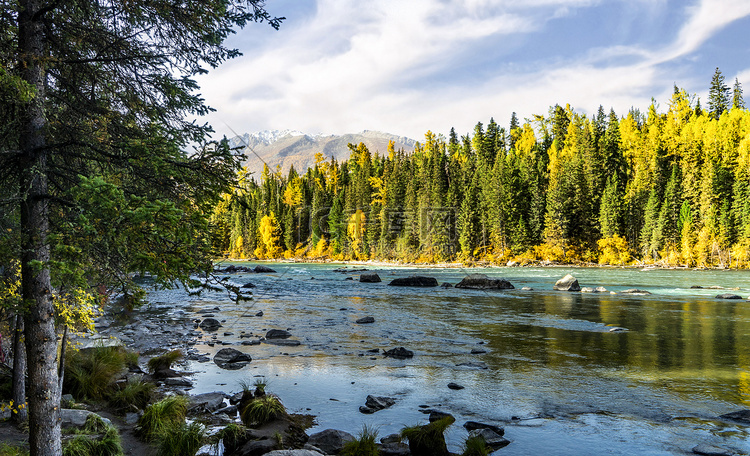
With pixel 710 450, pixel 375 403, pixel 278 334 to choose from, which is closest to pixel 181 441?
pixel 375 403

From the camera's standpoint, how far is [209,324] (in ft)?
63.4

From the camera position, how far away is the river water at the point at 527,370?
8.20 m

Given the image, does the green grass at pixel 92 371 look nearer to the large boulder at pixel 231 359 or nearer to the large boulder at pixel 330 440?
the large boulder at pixel 231 359

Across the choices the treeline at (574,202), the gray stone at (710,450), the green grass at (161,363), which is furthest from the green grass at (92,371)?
the treeline at (574,202)

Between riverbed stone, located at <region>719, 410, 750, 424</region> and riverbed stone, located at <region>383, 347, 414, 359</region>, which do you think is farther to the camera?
riverbed stone, located at <region>383, 347, 414, 359</region>

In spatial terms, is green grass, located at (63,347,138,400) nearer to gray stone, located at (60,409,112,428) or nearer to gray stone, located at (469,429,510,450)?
gray stone, located at (60,409,112,428)

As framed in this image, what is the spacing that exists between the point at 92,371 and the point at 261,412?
441 cm

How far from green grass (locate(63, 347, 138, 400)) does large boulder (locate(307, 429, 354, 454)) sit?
5.03 m

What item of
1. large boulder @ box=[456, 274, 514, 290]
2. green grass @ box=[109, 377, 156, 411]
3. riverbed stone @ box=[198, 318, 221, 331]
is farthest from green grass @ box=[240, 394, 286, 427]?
large boulder @ box=[456, 274, 514, 290]

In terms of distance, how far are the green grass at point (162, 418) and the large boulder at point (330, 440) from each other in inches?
88.3

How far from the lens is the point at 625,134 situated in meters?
82.8


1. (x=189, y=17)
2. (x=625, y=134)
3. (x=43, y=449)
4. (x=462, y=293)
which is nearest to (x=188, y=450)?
(x=43, y=449)

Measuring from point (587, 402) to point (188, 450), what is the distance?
794 centimetres

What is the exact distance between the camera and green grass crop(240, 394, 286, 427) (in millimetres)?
8008
